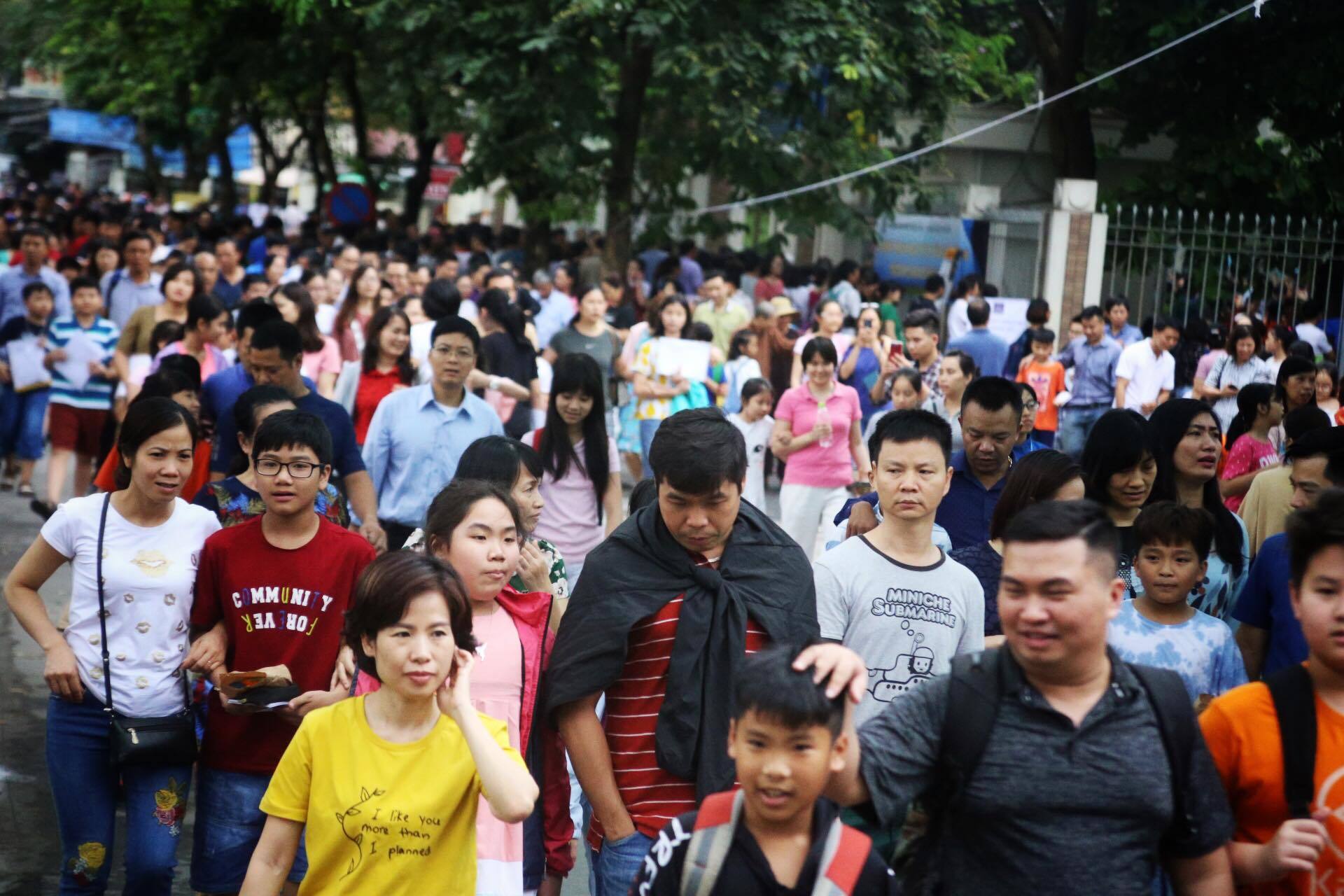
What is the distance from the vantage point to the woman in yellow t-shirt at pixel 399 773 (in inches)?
145

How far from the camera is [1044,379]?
575 inches

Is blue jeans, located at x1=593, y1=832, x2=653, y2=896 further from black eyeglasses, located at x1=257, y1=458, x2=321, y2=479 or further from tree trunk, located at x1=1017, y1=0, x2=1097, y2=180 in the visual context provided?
tree trunk, located at x1=1017, y1=0, x2=1097, y2=180

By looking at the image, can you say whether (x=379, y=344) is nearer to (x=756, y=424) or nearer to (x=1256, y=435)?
(x=756, y=424)

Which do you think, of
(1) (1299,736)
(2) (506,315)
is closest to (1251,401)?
(2) (506,315)

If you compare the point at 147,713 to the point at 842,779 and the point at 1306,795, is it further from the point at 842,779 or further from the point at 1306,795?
the point at 1306,795

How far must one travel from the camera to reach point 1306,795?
3199 mm

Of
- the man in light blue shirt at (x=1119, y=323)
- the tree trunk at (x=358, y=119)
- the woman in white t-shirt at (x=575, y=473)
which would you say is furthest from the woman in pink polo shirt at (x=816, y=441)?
the tree trunk at (x=358, y=119)

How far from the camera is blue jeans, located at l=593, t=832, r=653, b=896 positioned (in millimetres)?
4105

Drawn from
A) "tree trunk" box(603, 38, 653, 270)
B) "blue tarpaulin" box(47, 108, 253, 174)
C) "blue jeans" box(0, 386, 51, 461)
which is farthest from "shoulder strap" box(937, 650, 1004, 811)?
"blue tarpaulin" box(47, 108, 253, 174)

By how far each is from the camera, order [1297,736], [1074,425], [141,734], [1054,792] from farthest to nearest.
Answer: [1074,425] → [141,734] → [1297,736] → [1054,792]

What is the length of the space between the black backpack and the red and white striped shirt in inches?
41.3

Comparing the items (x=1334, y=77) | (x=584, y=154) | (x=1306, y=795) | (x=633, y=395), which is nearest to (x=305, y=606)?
(x=1306, y=795)

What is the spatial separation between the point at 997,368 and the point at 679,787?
9904mm

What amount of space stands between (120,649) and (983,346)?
9.85 metres
